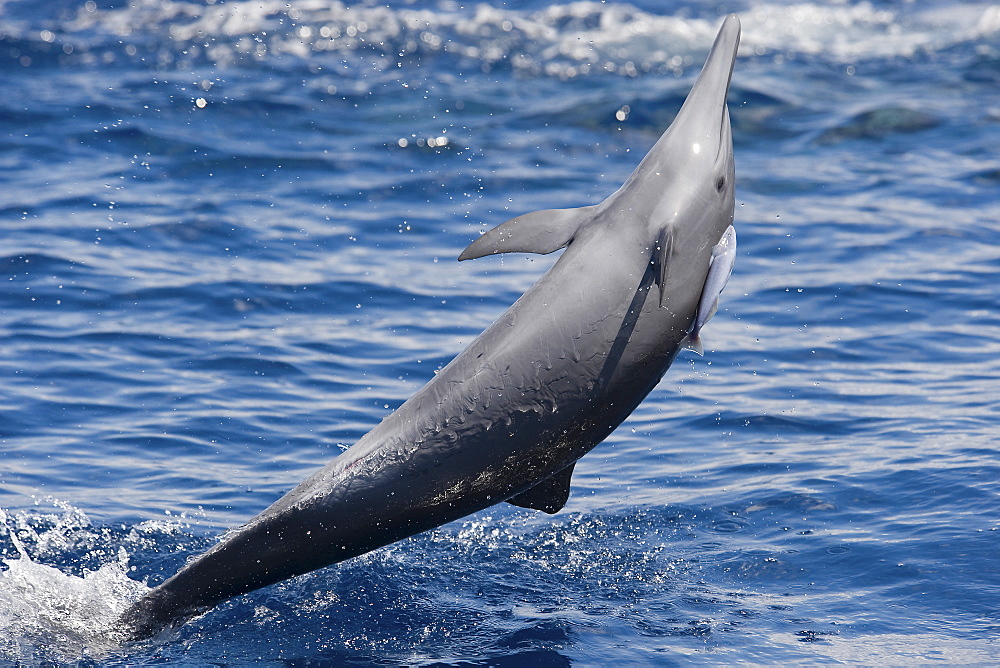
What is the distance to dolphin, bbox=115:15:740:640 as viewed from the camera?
570cm

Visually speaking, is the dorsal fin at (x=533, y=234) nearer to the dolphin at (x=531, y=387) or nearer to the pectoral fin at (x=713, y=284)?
the dolphin at (x=531, y=387)

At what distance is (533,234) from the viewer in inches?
236

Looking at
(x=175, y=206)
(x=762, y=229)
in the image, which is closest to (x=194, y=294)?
(x=175, y=206)

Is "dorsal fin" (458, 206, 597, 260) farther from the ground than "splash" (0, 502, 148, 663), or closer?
farther from the ground

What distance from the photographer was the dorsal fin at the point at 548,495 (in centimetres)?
639

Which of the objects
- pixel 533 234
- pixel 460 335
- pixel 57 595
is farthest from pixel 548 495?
pixel 460 335

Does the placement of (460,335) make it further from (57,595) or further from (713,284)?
(713,284)

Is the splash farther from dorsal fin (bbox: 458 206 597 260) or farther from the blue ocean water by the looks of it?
dorsal fin (bbox: 458 206 597 260)

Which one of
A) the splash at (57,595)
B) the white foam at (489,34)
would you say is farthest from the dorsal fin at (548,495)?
the white foam at (489,34)

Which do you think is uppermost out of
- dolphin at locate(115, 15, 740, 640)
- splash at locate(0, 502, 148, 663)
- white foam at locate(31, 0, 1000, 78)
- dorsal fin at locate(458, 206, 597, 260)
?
white foam at locate(31, 0, 1000, 78)

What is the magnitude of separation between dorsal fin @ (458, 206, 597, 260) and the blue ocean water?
6.63ft

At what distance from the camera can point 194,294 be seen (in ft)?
38.6

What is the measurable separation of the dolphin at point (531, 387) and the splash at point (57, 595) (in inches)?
10.3

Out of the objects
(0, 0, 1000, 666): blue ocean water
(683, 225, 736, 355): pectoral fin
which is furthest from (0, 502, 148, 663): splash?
(683, 225, 736, 355): pectoral fin
